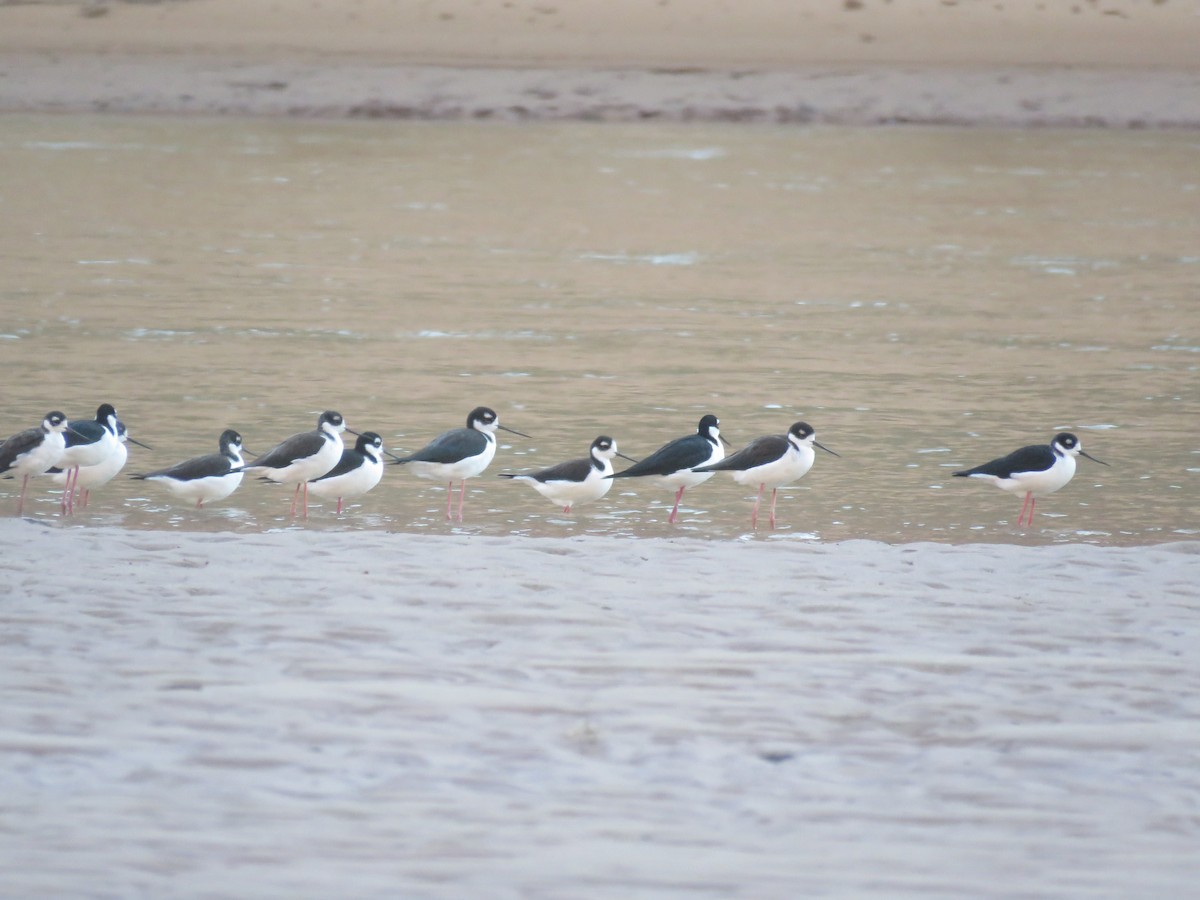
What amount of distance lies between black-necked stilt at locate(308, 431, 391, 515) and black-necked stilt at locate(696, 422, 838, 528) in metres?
1.74

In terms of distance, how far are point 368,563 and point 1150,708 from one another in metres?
3.45

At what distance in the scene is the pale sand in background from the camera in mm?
39562

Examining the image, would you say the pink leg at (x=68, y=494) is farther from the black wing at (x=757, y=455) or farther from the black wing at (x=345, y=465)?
the black wing at (x=757, y=455)

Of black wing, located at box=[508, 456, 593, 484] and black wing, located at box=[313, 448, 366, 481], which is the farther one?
black wing, located at box=[313, 448, 366, 481]

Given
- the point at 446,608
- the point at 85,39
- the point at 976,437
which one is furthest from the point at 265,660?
the point at 85,39

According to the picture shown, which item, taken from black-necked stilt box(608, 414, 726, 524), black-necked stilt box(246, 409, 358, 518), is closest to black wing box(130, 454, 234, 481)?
black-necked stilt box(246, 409, 358, 518)

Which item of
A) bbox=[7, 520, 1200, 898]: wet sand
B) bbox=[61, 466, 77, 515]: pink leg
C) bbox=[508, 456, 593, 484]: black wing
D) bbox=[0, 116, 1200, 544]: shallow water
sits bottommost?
bbox=[7, 520, 1200, 898]: wet sand

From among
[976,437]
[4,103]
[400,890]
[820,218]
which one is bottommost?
[400,890]

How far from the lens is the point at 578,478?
9953 mm

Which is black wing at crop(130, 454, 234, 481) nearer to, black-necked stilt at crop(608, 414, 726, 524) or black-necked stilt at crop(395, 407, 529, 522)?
black-necked stilt at crop(395, 407, 529, 522)

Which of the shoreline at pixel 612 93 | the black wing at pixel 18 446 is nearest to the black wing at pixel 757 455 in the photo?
the black wing at pixel 18 446

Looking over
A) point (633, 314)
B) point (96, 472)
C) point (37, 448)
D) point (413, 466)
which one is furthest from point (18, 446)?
point (633, 314)

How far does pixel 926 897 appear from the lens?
4.90 m

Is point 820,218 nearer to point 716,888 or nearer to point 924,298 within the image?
point 924,298
